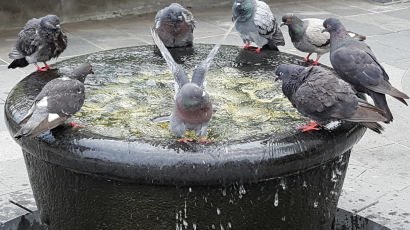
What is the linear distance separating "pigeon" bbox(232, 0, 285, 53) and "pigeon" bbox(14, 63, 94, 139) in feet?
6.66

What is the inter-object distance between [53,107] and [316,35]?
281 cm

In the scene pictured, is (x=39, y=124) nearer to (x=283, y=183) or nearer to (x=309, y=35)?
(x=283, y=183)

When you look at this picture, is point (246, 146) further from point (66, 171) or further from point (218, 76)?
point (218, 76)

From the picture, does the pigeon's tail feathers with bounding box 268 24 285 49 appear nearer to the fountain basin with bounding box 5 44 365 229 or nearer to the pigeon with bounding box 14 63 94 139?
the fountain basin with bounding box 5 44 365 229

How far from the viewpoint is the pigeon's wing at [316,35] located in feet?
16.7

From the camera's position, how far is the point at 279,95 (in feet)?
12.1

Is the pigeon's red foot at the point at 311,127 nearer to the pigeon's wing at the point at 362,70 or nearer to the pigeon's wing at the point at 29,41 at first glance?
the pigeon's wing at the point at 362,70

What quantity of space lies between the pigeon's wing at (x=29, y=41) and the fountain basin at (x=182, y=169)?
82cm

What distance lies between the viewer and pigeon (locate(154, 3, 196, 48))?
4.53 meters

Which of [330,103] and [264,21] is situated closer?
[330,103]

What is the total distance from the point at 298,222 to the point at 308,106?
2.09ft

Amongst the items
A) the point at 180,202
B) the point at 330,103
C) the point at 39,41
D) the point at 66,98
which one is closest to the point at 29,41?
the point at 39,41

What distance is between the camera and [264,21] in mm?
5109

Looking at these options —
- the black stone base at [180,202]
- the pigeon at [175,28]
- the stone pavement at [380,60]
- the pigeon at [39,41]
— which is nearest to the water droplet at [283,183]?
the black stone base at [180,202]
